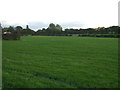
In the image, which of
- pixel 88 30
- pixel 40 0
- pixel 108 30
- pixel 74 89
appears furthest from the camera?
pixel 88 30

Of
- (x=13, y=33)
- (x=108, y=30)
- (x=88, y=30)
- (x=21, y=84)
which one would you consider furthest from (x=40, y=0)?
(x=88, y=30)

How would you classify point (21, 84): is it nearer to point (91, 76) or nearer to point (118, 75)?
point (91, 76)

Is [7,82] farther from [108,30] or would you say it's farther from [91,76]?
[108,30]

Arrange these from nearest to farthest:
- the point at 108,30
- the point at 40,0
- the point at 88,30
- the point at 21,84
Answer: the point at 21,84, the point at 40,0, the point at 108,30, the point at 88,30

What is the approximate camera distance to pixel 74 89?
3645mm

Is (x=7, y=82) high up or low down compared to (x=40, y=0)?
down

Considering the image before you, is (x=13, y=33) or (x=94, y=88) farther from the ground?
(x=13, y=33)

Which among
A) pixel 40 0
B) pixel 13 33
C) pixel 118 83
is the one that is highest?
pixel 40 0

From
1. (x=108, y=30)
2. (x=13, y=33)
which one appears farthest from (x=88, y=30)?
(x=13, y=33)

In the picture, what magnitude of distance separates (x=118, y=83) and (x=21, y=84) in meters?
2.74

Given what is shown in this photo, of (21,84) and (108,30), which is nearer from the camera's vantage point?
(21,84)

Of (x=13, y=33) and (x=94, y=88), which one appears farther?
(x=13, y=33)

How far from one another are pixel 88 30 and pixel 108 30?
11.9 meters

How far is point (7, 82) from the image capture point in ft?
13.3
